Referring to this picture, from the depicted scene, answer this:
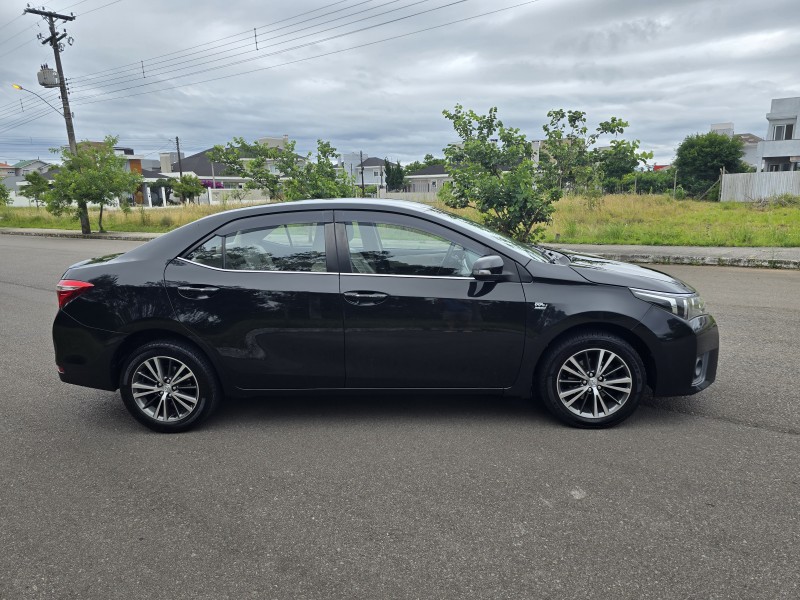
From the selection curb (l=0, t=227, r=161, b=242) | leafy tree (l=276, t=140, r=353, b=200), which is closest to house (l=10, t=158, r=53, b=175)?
curb (l=0, t=227, r=161, b=242)

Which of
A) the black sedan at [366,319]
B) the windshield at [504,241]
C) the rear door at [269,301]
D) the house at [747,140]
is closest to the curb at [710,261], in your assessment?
the windshield at [504,241]

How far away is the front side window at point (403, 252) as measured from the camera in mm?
3988

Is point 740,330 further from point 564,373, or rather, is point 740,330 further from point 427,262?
point 427,262

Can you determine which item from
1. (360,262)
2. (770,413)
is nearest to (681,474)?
(770,413)

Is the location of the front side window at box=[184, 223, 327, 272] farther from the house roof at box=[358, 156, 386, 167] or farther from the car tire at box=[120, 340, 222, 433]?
the house roof at box=[358, 156, 386, 167]

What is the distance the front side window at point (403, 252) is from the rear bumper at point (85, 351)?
1829mm

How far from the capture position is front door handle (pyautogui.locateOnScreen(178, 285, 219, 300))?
400 cm

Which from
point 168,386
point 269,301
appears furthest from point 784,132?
point 168,386

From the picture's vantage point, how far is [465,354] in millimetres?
3941

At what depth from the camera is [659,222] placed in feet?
65.8

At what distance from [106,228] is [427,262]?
31074 millimetres

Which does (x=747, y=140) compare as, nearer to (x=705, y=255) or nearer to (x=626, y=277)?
(x=705, y=255)

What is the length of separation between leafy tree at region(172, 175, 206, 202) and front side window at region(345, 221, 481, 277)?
186 feet

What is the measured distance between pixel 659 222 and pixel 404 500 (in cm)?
1957
